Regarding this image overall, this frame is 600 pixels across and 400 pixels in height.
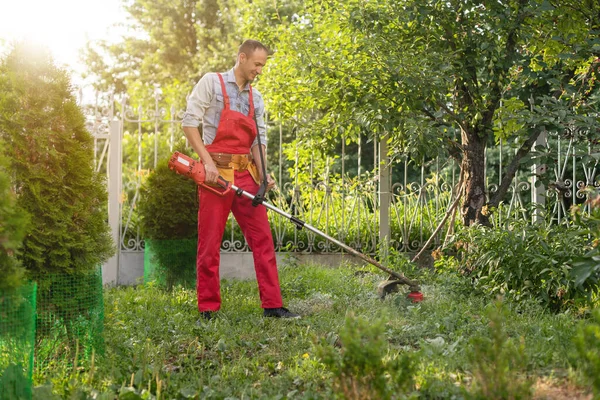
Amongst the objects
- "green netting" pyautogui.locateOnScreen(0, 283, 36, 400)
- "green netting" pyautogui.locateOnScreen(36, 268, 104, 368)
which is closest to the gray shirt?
"green netting" pyautogui.locateOnScreen(36, 268, 104, 368)

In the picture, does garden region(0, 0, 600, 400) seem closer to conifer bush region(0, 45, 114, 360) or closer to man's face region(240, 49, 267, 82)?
conifer bush region(0, 45, 114, 360)

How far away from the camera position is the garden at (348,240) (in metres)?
3.02

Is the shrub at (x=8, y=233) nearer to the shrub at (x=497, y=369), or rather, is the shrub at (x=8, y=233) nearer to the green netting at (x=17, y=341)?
the green netting at (x=17, y=341)

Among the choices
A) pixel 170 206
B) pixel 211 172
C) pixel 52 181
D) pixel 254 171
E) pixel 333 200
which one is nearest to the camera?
pixel 52 181

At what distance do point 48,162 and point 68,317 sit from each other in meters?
0.86

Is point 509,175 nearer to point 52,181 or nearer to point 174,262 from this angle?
point 174,262

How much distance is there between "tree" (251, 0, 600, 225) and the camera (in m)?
5.88

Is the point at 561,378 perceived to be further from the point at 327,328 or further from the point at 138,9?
the point at 138,9

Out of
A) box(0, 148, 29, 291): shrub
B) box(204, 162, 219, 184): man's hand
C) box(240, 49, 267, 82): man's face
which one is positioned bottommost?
box(0, 148, 29, 291): shrub

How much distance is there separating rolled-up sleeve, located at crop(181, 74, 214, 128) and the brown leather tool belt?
277 millimetres

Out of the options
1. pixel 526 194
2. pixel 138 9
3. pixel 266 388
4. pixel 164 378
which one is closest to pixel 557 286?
pixel 266 388

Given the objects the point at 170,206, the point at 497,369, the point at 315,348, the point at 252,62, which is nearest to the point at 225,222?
the point at 252,62

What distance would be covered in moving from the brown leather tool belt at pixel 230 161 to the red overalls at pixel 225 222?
0.03 m

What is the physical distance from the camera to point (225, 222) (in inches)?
199
